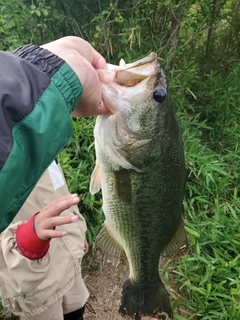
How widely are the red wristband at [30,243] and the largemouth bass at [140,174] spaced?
0.42 m

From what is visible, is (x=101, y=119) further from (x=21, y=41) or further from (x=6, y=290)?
(x=21, y=41)

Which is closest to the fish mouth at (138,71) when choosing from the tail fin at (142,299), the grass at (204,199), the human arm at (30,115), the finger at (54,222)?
the human arm at (30,115)

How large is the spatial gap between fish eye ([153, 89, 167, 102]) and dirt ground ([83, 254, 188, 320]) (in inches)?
75.5

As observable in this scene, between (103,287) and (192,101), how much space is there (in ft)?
9.50

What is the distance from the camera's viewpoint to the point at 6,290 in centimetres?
177

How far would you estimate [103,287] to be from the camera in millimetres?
3084

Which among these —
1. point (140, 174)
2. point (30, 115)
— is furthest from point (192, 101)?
point (30, 115)

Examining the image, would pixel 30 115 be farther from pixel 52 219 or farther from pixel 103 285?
pixel 103 285

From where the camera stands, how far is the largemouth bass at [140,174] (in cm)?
162

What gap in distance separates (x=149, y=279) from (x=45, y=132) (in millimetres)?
1324

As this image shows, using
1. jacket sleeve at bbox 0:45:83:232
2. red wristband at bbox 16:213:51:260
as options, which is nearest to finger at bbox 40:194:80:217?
red wristband at bbox 16:213:51:260

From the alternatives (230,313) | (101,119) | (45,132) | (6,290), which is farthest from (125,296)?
(45,132)

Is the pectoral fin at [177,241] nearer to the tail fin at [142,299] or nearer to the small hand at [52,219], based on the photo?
the tail fin at [142,299]

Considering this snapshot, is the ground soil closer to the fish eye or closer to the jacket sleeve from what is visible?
the fish eye
